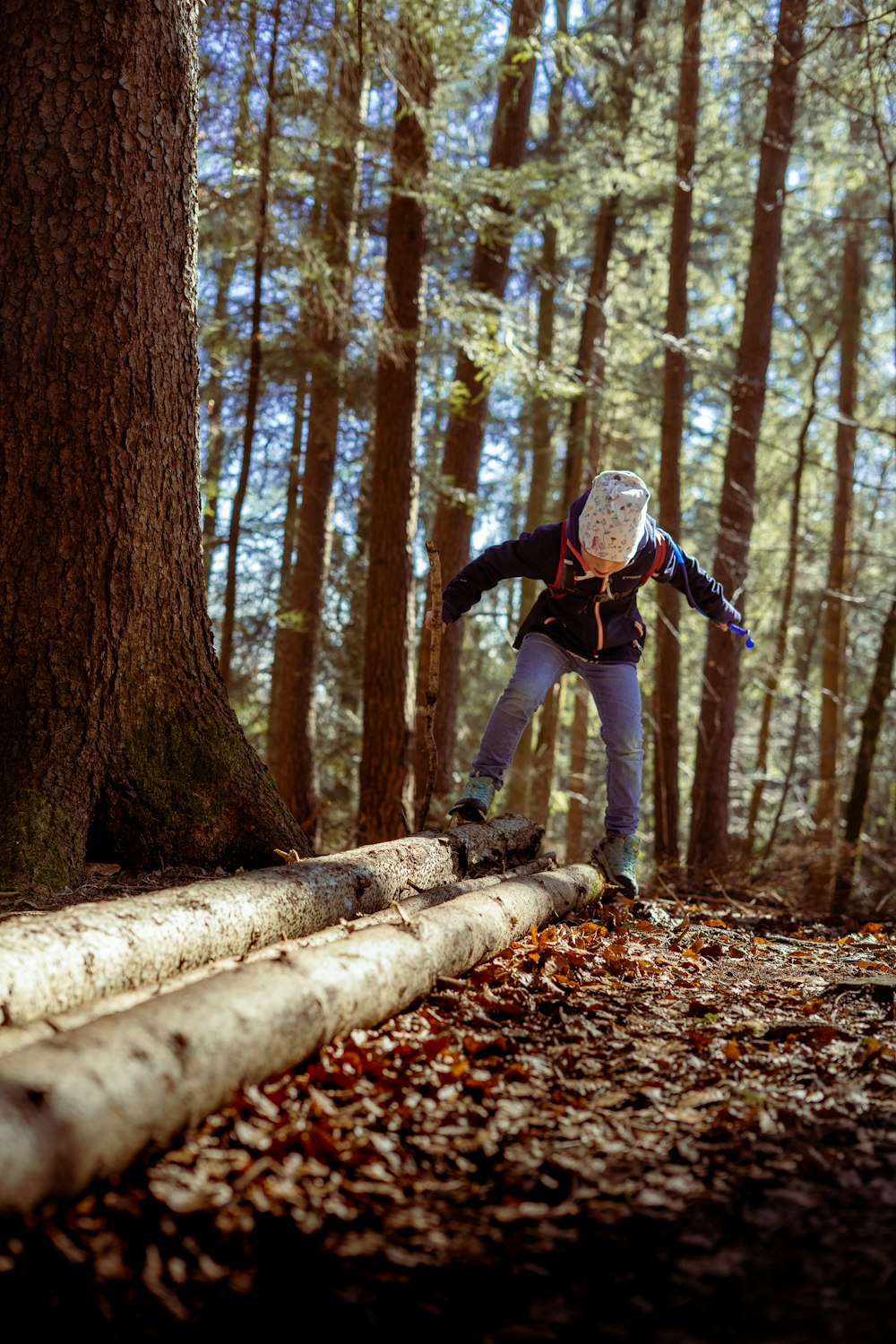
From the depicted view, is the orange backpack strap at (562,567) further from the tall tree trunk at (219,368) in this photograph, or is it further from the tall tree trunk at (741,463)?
the tall tree trunk at (741,463)

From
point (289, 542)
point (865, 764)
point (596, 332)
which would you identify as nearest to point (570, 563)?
point (865, 764)

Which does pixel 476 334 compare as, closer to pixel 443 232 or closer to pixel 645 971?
pixel 443 232

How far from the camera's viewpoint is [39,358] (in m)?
4.27

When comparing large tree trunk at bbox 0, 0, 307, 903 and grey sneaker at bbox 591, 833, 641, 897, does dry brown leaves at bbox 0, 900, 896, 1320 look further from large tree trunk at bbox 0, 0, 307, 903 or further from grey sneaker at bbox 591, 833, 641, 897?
grey sneaker at bbox 591, 833, 641, 897

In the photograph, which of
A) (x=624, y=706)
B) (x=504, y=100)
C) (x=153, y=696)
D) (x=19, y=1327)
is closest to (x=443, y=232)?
(x=504, y=100)

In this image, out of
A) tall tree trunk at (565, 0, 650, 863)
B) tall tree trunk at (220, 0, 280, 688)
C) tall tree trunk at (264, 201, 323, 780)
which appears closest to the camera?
tall tree trunk at (220, 0, 280, 688)

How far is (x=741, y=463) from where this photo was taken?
1150 centimetres

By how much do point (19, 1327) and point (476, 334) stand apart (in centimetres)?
873

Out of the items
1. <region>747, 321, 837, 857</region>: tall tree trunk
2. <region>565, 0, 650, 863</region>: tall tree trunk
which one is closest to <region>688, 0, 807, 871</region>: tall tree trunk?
<region>747, 321, 837, 857</region>: tall tree trunk

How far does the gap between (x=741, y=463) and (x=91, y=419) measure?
8909 millimetres

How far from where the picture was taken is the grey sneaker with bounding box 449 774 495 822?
5.84 m

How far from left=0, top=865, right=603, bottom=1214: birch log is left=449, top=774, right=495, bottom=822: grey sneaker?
2.24 metres

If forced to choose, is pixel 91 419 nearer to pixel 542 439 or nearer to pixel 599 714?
pixel 599 714

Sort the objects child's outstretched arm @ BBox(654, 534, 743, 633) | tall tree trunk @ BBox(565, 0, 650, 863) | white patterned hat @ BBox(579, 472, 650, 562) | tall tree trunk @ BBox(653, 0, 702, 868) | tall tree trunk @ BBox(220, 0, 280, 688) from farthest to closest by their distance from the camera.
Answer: tall tree trunk @ BBox(565, 0, 650, 863) → tall tree trunk @ BBox(653, 0, 702, 868) → tall tree trunk @ BBox(220, 0, 280, 688) → child's outstretched arm @ BBox(654, 534, 743, 633) → white patterned hat @ BBox(579, 472, 650, 562)
